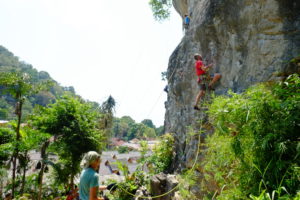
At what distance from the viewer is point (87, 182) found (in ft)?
10.7

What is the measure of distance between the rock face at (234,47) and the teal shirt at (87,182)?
3.47 meters

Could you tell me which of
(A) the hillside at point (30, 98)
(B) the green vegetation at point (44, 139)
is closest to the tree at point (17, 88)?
(B) the green vegetation at point (44, 139)

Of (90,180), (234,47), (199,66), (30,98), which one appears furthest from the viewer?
(30,98)

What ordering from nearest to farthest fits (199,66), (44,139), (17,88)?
1. (199,66)
2. (44,139)
3. (17,88)

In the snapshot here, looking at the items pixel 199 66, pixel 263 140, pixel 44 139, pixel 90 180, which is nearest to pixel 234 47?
pixel 199 66

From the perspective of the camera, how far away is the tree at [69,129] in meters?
8.20

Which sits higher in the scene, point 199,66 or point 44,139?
point 199,66

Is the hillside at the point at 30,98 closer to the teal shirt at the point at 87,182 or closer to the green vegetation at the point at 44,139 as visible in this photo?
the green vegetation at the point at 44,139

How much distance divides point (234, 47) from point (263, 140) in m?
3.82

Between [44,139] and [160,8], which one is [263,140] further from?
[160,8]

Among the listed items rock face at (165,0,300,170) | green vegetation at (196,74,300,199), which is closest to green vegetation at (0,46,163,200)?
rock face at (165,0,300,170)

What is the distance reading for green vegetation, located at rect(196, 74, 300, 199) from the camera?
226 cm

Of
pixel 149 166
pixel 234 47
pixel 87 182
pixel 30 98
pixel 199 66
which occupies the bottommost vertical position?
pixel 149 166

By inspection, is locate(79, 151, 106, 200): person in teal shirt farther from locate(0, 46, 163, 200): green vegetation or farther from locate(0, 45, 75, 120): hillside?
locate(0, 45, 75, 120): hillside
